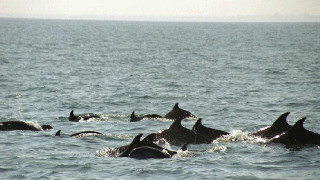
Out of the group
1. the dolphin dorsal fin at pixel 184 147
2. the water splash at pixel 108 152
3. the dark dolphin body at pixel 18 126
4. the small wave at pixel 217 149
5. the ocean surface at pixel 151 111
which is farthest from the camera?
the dark dolphin body at pixel 18 126

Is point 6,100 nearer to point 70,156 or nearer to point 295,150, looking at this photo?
point 70,156

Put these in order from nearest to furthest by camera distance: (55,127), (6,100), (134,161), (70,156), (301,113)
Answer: (134,161), (70,156), (55,127), (301,113), (6,100)

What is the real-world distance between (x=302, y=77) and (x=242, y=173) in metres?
A: 39.4

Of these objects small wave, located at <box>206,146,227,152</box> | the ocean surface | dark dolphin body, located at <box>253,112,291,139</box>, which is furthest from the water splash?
dark dolphin body, located at <box>253,112,291,139</box>

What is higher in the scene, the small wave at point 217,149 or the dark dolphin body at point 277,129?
the dark dolphin body at point 277,129

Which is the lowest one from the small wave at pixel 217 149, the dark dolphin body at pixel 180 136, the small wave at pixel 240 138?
the small wave at pixel 217 149

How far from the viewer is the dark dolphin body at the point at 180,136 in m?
24.1

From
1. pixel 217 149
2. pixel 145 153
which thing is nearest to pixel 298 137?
pixel 217 149

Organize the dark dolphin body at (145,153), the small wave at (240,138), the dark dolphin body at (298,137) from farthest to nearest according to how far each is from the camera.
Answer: the small wave at (240,138), the dark dolphin body at (298,137), the dark dolphin body at (145,153)

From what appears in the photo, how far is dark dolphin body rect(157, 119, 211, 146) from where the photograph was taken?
79.2ft

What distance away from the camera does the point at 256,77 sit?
195 feet

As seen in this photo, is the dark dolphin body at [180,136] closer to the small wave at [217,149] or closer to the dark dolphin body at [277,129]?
the small wave at [217,149]

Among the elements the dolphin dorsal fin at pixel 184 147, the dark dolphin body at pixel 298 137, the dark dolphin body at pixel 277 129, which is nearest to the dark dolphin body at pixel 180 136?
the dolphin dorsal fin at pixel 184 147

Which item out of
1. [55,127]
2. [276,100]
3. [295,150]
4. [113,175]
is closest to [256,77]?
[276,100]
